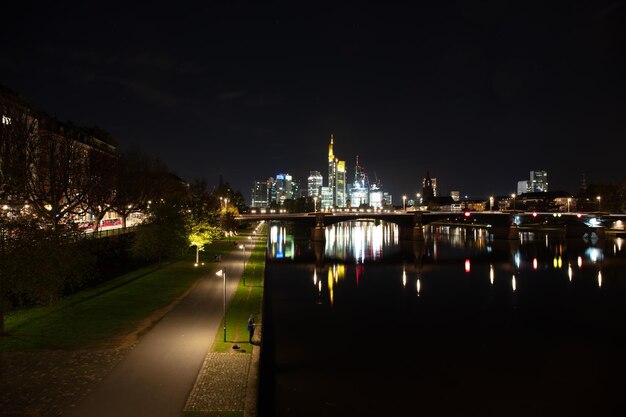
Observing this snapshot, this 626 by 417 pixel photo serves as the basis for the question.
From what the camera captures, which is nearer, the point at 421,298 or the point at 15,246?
the point at 15,246

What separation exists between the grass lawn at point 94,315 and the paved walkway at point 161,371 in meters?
2.09

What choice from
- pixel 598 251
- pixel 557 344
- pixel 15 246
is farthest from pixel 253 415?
pixel 598 251

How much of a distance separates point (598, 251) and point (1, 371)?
93239 mm

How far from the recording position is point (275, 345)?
26594 millimetres

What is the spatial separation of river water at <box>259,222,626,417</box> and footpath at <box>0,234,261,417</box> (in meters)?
3.51

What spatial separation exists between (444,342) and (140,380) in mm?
19063

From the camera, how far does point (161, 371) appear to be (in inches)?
637

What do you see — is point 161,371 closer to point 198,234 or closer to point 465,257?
point 198,234

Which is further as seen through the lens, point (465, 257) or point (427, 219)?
point (427, 219)

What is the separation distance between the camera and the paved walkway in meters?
13.4

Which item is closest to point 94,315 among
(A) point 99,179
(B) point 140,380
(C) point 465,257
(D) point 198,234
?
(B) point 140,380

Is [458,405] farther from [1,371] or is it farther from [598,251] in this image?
[598,251]

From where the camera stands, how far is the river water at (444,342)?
19.6m

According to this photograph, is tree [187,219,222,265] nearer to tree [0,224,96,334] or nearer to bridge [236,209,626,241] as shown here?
tree [0,224,96,334]
